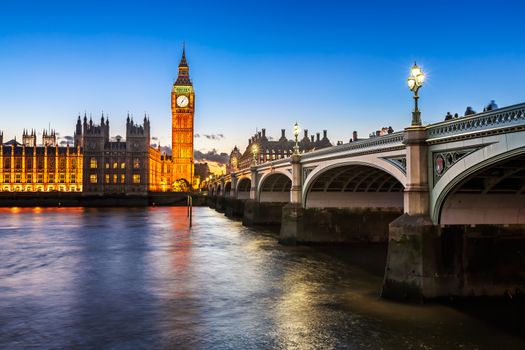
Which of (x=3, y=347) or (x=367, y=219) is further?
(x=367, y=219)

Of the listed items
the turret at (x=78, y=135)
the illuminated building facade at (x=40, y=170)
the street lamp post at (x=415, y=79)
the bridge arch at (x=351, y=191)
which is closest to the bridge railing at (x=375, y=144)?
the street lamp post at (x=415, y=79)

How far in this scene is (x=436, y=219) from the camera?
55.5ft

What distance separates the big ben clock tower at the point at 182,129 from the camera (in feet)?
586

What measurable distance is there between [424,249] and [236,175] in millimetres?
55184

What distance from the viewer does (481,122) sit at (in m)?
14.6

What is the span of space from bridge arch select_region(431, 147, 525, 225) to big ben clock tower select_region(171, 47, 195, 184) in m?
161

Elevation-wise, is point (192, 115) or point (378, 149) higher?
point (192, 115)

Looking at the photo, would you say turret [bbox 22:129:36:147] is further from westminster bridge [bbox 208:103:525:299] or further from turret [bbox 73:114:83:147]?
westminster bridge [bbox 208:103:525:299]

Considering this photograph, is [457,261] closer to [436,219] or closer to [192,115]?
[436,219]

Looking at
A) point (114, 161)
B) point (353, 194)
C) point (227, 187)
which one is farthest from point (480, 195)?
point (114, 161)

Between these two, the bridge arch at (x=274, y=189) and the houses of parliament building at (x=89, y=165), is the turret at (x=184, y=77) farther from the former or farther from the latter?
the bridge arch at (x=274, y=189)

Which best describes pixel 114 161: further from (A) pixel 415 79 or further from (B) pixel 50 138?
(A) pixel 415 79

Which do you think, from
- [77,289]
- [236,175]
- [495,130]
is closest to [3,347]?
[77,289]

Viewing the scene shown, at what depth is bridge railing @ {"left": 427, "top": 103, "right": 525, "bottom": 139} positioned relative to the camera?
1326cm
